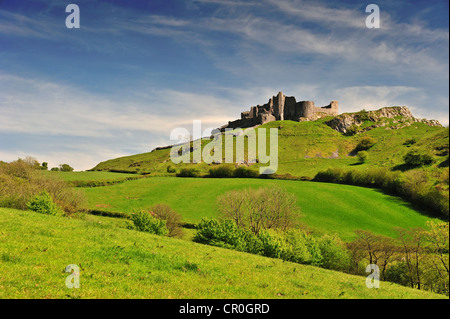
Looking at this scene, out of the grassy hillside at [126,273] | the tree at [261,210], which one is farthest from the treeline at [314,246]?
the grassy hillside at [126,273]

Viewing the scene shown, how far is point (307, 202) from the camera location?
92.1m

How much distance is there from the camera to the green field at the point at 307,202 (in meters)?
77.3

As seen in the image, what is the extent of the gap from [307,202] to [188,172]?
206 ft

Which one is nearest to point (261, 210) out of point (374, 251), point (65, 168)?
point (374, 251)

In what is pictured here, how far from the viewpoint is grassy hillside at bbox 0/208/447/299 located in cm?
1166

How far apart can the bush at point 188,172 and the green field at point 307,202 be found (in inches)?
464

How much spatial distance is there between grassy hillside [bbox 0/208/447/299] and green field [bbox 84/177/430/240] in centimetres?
5808

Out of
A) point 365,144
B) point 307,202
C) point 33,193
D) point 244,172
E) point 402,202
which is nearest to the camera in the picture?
point 33,193

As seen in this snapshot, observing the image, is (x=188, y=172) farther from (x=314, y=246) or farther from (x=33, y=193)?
(x=314, y=246)

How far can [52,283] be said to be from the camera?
1173cm

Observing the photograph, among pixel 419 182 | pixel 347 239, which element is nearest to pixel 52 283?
pixel 347 239

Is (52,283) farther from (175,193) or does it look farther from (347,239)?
(175,193)

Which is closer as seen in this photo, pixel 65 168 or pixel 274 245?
pixel 274 245

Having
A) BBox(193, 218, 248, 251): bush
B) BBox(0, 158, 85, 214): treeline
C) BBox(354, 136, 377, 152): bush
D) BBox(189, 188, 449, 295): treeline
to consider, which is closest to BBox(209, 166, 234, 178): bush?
BBox(189, 188, 449, 295): treeline
